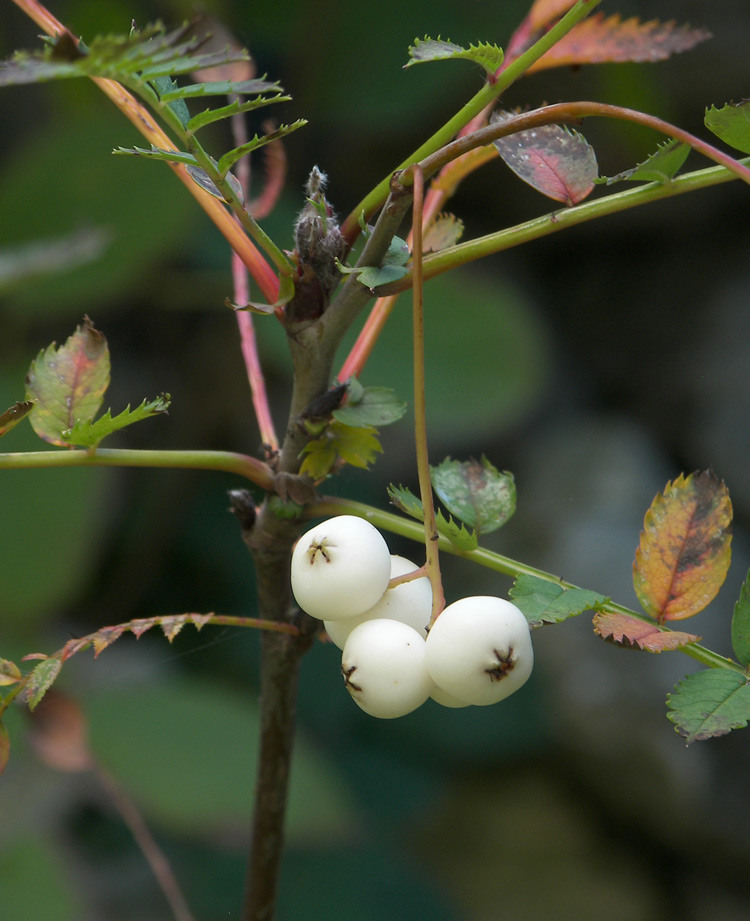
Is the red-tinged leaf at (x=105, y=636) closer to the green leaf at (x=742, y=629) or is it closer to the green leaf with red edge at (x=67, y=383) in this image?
the green leaf with red edge at (x=67, y=383)

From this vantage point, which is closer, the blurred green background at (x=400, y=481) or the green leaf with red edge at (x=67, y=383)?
the green leaf with red edge at (x=67, y=383)

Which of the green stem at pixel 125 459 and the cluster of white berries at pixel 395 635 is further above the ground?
the green stem at pixel 125 459

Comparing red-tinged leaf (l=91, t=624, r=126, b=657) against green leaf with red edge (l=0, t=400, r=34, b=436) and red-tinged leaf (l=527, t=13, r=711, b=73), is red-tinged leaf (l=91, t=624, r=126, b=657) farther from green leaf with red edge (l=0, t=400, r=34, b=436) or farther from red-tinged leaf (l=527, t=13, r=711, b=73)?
red-tinged leaf (l=527, t=13, r=711, b=73)

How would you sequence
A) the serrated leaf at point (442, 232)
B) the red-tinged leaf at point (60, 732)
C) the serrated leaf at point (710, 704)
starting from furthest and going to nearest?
the red-tinged leaf at point (60, 732), the serrated leaf at point (442, 232), the serrated leaf at point (710, 704)

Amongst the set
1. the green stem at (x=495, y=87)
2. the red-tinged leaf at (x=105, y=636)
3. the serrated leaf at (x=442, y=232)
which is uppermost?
the green stem at (x=495, y=87)

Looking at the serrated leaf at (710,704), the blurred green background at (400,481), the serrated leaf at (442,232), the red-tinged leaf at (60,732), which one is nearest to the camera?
the serrated leaf at (710,704)

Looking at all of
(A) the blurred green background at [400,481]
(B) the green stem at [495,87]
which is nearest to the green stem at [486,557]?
(B) the green stem at [495,87]

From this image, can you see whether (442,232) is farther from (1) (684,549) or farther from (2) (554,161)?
(1) (684,549)
